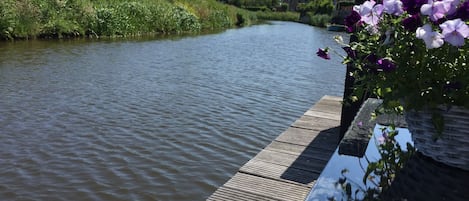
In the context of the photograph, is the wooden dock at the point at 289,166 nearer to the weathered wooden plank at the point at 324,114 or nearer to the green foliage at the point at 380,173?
the weathered wooden plank at the point at 324,114

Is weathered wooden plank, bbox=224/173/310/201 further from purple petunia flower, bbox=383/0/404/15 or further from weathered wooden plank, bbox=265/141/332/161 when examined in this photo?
purple petunia flower, bbox=383/0/404/15

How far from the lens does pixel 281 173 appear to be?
3.43 meters

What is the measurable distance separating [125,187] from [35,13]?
12786mm

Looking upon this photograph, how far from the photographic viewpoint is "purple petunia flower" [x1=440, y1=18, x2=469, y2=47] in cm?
128

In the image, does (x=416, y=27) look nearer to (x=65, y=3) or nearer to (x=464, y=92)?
(x=464, y=92)

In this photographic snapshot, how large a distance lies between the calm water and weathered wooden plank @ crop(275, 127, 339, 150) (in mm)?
649

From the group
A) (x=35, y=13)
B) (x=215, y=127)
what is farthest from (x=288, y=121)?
(x=35, y=13)

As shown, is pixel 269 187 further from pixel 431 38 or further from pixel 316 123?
pixel 431 38

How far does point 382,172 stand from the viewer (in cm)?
164

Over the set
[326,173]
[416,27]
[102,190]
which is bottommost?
[102,190]

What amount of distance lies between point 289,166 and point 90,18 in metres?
14.9

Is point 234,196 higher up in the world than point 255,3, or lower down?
lower down

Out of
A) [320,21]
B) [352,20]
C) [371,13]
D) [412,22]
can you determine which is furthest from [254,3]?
[412,22]

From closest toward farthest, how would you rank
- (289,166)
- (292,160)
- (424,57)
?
(424,57) → (289,166) → (292,160)
